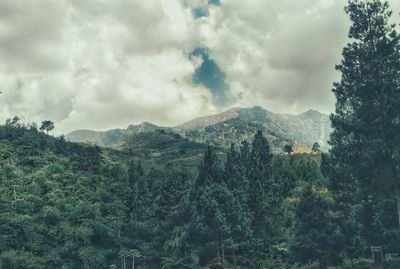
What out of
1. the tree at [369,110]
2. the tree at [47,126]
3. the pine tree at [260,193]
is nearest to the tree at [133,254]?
the pine tree at [260,193]

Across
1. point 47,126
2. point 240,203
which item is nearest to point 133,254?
point 240,203

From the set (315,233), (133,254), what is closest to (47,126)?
(133,254)

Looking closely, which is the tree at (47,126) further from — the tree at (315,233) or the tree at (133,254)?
the tree at (315,233)

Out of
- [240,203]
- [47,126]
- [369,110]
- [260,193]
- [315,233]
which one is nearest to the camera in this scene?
[369,110]

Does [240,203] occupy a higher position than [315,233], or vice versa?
[240,203]

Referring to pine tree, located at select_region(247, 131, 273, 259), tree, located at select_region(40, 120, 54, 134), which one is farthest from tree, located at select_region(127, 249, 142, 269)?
tree, located at select_region(40, 120, 54, 134)

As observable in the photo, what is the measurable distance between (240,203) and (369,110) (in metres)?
32.9

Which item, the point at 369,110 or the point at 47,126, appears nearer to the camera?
the point at 369,110

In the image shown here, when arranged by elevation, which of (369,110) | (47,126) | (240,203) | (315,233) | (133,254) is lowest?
(133,254)

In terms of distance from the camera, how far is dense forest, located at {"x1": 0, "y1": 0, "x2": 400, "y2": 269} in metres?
33.0

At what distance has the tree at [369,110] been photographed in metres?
30.8

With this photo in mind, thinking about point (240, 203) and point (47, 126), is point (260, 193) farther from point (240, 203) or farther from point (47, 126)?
point (47, 126)

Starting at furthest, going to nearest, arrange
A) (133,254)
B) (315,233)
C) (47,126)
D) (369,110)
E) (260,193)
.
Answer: (47,126), (260,193), (133,254), (315,233), (369,110)

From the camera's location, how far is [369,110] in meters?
32.1
